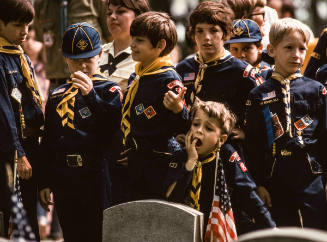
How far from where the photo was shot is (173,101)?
508cm

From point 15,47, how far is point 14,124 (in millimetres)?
642

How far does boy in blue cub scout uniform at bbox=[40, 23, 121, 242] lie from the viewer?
5609mm

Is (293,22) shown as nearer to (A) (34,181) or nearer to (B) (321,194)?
(B) (321,194)

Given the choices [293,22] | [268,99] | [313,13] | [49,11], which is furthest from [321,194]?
[313,13]

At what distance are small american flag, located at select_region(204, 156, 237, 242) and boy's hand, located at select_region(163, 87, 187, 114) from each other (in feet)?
1.95

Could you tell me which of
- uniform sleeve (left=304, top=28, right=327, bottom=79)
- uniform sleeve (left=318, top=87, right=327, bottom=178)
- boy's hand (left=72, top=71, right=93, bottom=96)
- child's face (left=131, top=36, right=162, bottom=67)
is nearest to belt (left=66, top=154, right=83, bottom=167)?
boy's hand (left=72, top=71, right=93, bottom=96)

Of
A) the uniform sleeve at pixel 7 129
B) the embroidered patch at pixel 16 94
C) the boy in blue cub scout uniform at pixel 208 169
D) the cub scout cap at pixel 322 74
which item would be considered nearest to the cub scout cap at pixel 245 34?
the cub scout cap at pixel 322 74

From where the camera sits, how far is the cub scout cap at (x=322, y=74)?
6002mm

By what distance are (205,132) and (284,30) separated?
1.05 m

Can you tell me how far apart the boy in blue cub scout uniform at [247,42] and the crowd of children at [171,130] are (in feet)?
1.06

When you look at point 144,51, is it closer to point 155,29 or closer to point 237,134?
point 155,29

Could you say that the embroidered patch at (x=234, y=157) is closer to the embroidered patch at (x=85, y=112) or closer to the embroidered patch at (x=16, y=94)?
the embroidered patch at (x=85, y=112)

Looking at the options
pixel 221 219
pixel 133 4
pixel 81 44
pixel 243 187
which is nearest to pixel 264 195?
pixel 243 187

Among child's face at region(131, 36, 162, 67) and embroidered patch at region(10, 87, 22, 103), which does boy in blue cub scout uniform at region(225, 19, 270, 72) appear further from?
embroidered patch at region(10, 87, 22, 103)
